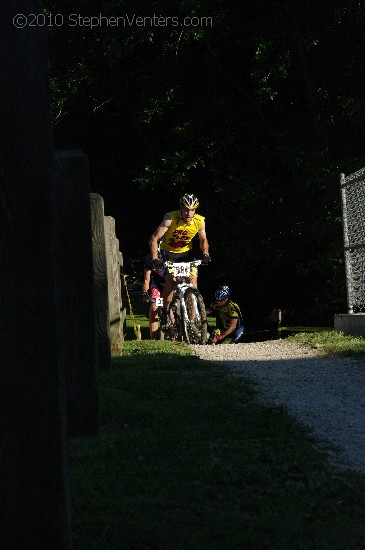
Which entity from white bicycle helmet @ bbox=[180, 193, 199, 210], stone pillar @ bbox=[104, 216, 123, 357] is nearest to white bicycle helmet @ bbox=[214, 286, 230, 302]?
white bicycle helmet @ bbox=[180, 193, 199, 210]

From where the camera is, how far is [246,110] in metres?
23.0

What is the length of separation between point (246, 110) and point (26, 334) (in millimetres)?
20360

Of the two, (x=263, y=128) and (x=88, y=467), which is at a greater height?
(x=263, y=128)

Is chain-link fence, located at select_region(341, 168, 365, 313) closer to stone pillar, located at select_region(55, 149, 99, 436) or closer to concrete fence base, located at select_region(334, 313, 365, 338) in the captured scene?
concrete fence base, located at select_region(334, 313, 365, 338)

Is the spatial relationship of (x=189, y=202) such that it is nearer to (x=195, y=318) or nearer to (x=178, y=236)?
(x=178, y=236)

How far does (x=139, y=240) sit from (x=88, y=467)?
24.7 m

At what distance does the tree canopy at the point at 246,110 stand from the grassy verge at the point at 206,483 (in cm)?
1358

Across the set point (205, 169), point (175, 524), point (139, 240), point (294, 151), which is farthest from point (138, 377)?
point (139, 240)

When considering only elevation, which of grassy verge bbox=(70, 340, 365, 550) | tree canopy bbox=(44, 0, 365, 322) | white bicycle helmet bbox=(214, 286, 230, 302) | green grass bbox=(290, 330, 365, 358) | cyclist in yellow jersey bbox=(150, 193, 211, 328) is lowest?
grassy verge bbox=(70, 340, 365, 550)

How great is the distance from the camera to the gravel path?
5734mm

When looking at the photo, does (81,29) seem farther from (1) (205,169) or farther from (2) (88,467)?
(2) (88,467)

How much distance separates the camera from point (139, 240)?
2912cm

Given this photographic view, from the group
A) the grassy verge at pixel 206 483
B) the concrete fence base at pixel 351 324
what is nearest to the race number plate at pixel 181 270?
the concrete fence base at pixel 351 324

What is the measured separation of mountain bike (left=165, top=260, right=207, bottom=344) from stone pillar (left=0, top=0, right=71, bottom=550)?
10.7 metres
